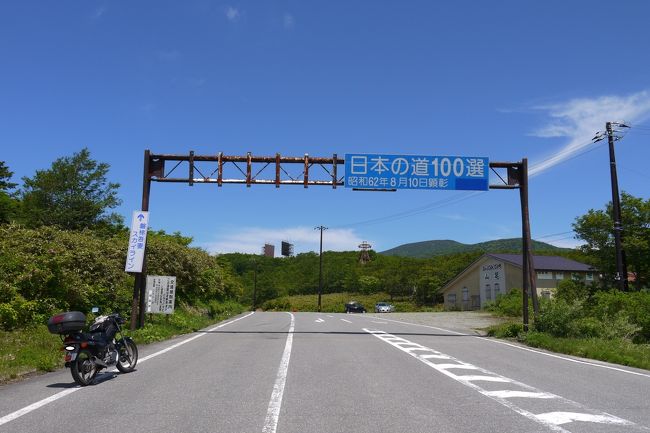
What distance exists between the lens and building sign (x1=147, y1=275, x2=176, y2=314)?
1984 cm

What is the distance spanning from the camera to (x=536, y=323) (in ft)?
63.8

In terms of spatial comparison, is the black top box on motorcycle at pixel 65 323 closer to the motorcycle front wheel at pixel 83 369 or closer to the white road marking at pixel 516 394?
the motorcycle front wheel at pixel 83 369

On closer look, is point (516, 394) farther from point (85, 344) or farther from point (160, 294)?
point (160, 294)

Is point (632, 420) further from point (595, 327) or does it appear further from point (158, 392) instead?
point (595, 327)

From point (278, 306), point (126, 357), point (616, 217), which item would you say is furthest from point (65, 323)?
point (278, 306)

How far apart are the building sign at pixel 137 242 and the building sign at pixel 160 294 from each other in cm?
192

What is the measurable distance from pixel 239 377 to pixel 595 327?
14995mm

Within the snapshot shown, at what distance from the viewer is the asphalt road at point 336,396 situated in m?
5.84

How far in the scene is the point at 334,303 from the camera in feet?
292

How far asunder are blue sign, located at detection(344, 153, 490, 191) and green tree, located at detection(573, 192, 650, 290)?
1944cm

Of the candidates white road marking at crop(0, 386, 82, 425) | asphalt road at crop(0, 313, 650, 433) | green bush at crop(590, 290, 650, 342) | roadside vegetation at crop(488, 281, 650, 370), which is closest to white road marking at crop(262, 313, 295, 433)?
asphalt road at crop(0, 313, 650, 433)

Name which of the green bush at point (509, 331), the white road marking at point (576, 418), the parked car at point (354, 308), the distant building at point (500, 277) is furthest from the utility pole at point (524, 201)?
the parked car at point (354, 308)

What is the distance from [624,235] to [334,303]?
59.2 meters

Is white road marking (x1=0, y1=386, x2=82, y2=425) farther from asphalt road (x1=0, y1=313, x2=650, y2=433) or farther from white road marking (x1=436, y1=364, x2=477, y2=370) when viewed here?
white road marking (x1=436, y1=364, x2=477, y2=370)
